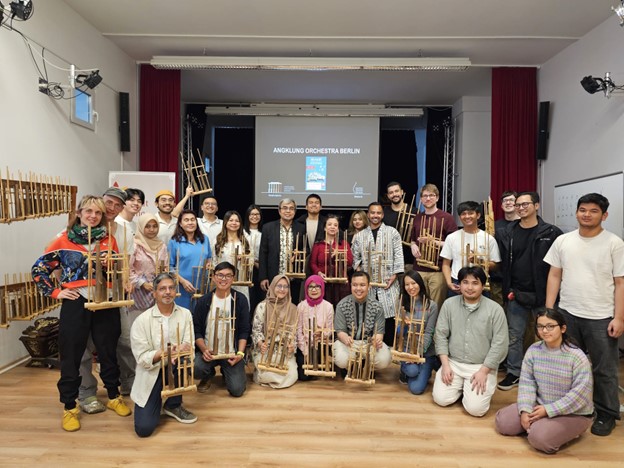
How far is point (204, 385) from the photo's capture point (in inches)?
142

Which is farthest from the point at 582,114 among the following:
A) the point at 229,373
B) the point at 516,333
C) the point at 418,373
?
the point at 229,373

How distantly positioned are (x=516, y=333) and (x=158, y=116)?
218 inches

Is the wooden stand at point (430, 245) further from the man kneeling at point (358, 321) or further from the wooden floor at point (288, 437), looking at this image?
the wooden floor at point (288, 437)

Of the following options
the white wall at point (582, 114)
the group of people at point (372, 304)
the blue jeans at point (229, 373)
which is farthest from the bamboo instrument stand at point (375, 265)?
the white wall at point (582, 114)

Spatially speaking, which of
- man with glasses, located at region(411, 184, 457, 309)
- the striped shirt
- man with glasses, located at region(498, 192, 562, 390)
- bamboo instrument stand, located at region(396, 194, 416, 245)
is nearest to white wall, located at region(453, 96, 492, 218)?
bamboo instrument stand, located at region(396, 194, 416, 245)

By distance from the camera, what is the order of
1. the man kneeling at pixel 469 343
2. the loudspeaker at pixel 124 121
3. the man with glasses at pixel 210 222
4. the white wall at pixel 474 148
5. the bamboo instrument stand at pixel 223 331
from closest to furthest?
the man kneeling at pixel 469 343 → the bamboo instrument stand at pixel 223 331 → the man with glasses at pixel 210 222 → the loudspeaker at pixel 124 121 → the white wall at pixel 474 148

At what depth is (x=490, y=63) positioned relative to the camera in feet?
20.8

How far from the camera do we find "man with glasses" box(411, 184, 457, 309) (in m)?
4.18

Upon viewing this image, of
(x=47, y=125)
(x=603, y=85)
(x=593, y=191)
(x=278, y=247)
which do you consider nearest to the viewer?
(x=278, y=247)

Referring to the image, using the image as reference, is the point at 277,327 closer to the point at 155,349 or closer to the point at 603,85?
the point at 155,349

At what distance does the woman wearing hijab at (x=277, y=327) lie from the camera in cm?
363

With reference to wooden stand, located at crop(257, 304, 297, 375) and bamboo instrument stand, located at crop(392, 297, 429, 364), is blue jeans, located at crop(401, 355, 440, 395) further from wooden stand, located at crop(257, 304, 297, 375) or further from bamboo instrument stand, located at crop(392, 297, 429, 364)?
wooden stand, located at crop(257, 304, 297, 375)

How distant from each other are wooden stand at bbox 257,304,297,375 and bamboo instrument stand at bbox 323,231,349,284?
606 mm

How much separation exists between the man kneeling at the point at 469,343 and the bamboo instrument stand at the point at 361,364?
20.0 inches
